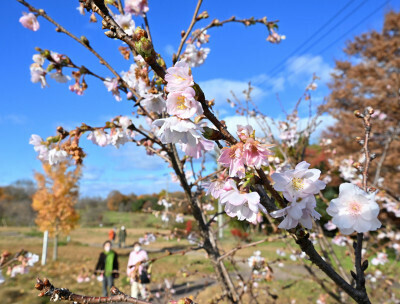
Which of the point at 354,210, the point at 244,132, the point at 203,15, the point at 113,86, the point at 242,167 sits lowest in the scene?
the point at 354,210

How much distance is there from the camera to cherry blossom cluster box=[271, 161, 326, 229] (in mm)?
646

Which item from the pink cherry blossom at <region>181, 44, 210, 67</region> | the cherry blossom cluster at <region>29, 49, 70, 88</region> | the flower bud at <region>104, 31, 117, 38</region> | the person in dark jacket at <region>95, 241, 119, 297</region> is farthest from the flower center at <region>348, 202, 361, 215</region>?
the person in dark jacket at <region>95, 241, 119, 297</region>

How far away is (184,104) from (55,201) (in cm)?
1536

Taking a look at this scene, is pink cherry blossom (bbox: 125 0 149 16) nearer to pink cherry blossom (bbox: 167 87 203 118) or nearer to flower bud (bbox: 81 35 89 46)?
flower bud (bbox: 81 35 89 46)

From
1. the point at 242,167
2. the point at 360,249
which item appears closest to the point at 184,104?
the point at 242,167

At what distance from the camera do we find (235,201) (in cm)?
68

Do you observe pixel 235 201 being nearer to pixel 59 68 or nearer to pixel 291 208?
pixel 291 208

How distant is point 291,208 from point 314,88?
5.03 metres

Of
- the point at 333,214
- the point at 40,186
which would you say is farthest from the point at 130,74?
the point at 40,186

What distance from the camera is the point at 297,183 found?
718 millimetres

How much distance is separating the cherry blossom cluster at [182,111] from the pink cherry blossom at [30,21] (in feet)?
5.63

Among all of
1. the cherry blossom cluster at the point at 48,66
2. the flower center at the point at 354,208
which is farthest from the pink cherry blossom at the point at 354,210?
the cherry blossom cluster at the point at 48,66

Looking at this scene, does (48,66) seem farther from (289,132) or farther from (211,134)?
(289,132)

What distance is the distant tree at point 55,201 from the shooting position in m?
13.7
